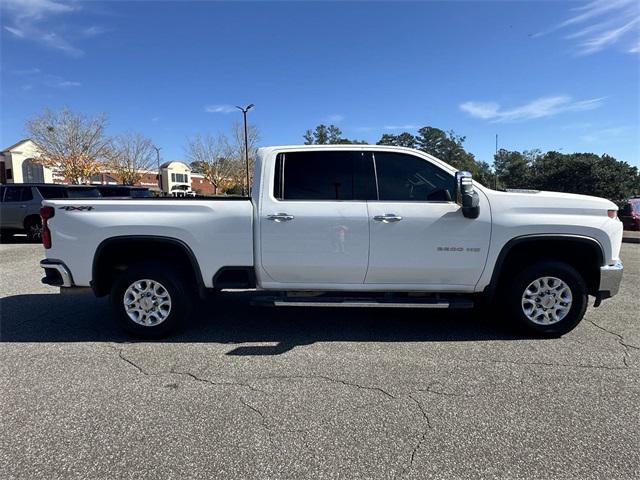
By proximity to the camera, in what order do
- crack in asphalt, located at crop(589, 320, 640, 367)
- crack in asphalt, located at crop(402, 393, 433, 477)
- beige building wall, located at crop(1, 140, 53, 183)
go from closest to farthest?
1. crack in asphalt, located at crop(402, 393, 433, 477)
2. crack in asphalt, located at crop(589, 320, 640, 367)
3. beige building wall, located at crop(1, 140, 53, 183)

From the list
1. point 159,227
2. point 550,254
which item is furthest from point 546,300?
Answer: point 159,227

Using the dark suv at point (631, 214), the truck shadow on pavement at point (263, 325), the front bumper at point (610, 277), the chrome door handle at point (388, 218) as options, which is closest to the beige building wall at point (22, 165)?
the truck shadow on pavement at point (263, 325)

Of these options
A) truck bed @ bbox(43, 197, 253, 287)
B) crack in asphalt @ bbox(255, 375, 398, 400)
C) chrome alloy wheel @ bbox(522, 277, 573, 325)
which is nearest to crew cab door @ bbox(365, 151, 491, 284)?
chrome alloy wheel @ bbox(522, 277, 573, 325)

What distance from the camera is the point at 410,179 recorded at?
15.0 feet

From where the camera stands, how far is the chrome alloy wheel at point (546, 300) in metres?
4.51

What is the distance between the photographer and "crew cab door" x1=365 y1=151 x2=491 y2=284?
4.38 meters

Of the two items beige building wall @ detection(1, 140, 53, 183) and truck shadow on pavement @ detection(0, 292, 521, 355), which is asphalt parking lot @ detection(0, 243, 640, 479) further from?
beige building wall @ detection(1, 140, 53, 183)

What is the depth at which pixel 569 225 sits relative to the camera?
4.35 meters

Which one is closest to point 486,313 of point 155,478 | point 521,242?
point 521,242

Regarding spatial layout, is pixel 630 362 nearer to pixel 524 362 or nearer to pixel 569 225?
pixel 524 362

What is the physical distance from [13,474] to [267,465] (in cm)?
145

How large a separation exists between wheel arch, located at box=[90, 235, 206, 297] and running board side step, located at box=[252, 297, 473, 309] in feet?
2.80

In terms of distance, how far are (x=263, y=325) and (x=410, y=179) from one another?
2.42m

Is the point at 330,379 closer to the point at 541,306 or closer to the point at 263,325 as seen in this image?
the point at 263,325
